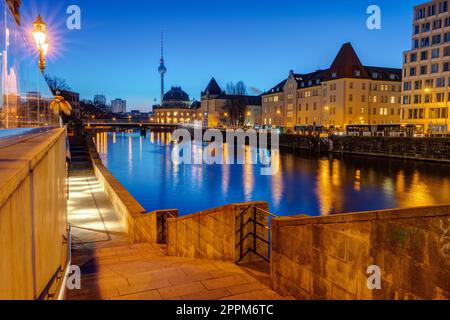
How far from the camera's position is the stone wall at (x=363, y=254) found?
Result: 13.1ft

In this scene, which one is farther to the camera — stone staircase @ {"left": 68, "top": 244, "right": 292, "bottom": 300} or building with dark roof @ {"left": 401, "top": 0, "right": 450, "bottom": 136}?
building with dark roof @ {"left": 401, "top": 0, "right": 450, "bottom": 136}

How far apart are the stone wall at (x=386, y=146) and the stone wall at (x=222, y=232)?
153 ft

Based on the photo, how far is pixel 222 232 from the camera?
26.9 feet

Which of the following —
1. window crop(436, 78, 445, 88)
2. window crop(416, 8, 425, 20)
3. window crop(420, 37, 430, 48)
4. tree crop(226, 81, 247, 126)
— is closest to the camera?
window crop(436, 78, 445, 88)

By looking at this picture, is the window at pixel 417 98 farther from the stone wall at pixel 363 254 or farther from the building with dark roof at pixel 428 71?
the stone wall at pixel 363 254

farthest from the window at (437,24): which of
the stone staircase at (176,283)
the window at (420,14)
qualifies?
the stone staircase at (176,283)

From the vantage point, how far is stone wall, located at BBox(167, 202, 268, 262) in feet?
25.4

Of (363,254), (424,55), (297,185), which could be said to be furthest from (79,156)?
(424,55)

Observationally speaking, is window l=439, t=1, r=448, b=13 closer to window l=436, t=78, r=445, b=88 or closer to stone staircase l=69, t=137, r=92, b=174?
window l=436, t=78, r=445, b=88

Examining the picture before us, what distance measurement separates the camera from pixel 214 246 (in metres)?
8.66

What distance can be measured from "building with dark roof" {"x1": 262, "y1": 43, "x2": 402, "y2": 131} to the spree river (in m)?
26.8

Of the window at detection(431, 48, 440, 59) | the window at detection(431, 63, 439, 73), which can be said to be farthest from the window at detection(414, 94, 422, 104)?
the window at detection(431, 48, 440, 59)

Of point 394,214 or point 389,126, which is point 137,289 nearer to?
point 394,214
